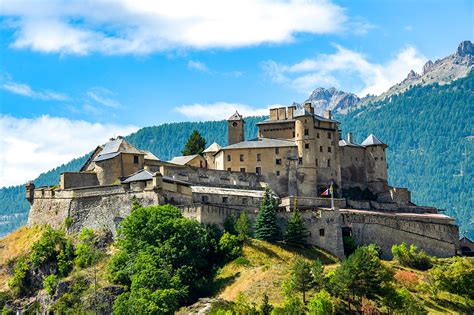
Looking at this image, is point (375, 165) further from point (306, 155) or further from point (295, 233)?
point (295, 233)

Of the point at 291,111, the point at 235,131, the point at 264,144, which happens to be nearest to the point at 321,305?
the point at 264,144

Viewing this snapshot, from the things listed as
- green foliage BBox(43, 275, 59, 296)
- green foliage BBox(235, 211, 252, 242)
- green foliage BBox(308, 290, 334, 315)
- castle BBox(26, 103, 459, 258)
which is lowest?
green foliage BBox(308, 290, 334, 315)

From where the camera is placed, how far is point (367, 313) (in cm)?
7038

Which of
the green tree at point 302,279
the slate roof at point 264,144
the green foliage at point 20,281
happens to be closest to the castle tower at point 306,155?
the slate roof at point 264,144

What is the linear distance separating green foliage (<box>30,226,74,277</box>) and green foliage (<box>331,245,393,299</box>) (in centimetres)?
2669

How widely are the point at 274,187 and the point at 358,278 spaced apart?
80.4 feet

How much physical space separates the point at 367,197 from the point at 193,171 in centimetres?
2288

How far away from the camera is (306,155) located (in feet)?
310

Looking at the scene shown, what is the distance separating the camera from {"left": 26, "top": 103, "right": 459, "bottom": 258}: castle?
83.6 meters

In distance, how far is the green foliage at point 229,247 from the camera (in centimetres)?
7875

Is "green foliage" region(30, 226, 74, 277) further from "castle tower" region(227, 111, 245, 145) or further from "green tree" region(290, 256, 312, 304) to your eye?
"castle tower" region(227, 111, 245, 145)

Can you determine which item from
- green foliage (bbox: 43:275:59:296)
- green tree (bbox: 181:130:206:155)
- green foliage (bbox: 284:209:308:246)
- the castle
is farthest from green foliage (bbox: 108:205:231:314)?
green tree (bbox: 181:130:206:155)

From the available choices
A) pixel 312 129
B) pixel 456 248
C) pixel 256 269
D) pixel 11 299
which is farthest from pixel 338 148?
pixel 11 299

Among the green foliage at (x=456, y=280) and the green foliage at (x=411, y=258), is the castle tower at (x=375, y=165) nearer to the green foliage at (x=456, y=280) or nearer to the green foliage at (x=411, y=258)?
the green foliage at (x=411, y=258)
